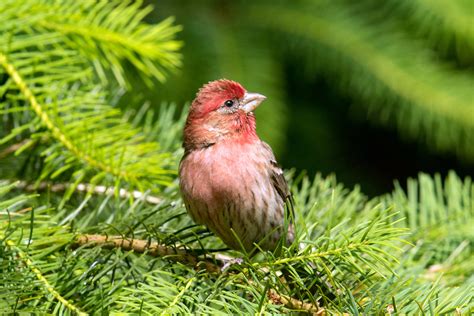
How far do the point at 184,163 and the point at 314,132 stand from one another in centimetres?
145

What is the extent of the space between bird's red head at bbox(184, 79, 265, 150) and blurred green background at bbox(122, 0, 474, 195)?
0.47 m

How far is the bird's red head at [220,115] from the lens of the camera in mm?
2492

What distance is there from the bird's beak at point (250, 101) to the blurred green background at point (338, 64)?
1.46 ft

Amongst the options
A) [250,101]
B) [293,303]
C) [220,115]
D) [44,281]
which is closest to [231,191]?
[220,115]

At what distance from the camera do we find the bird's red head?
2.49 m

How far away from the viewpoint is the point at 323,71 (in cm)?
344

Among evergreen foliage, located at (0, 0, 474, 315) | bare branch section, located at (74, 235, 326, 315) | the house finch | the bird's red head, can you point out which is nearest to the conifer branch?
evergreen foliage, located at (0, 0, 474, 315)

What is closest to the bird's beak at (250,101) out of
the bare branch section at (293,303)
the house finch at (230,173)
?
the house finch at (230,173)

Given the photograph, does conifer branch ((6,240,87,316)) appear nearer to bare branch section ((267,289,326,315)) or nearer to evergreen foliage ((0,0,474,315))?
evergreen foliage ((0,0,474,315))

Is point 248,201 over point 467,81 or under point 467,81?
under

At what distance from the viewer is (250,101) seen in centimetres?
264

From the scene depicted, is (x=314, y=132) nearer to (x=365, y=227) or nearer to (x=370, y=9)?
(x=370, y=9)

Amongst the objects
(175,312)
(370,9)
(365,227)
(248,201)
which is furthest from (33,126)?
(370,9)

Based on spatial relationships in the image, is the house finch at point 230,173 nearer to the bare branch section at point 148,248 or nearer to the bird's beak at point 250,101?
the bird's beak at point 250,101
